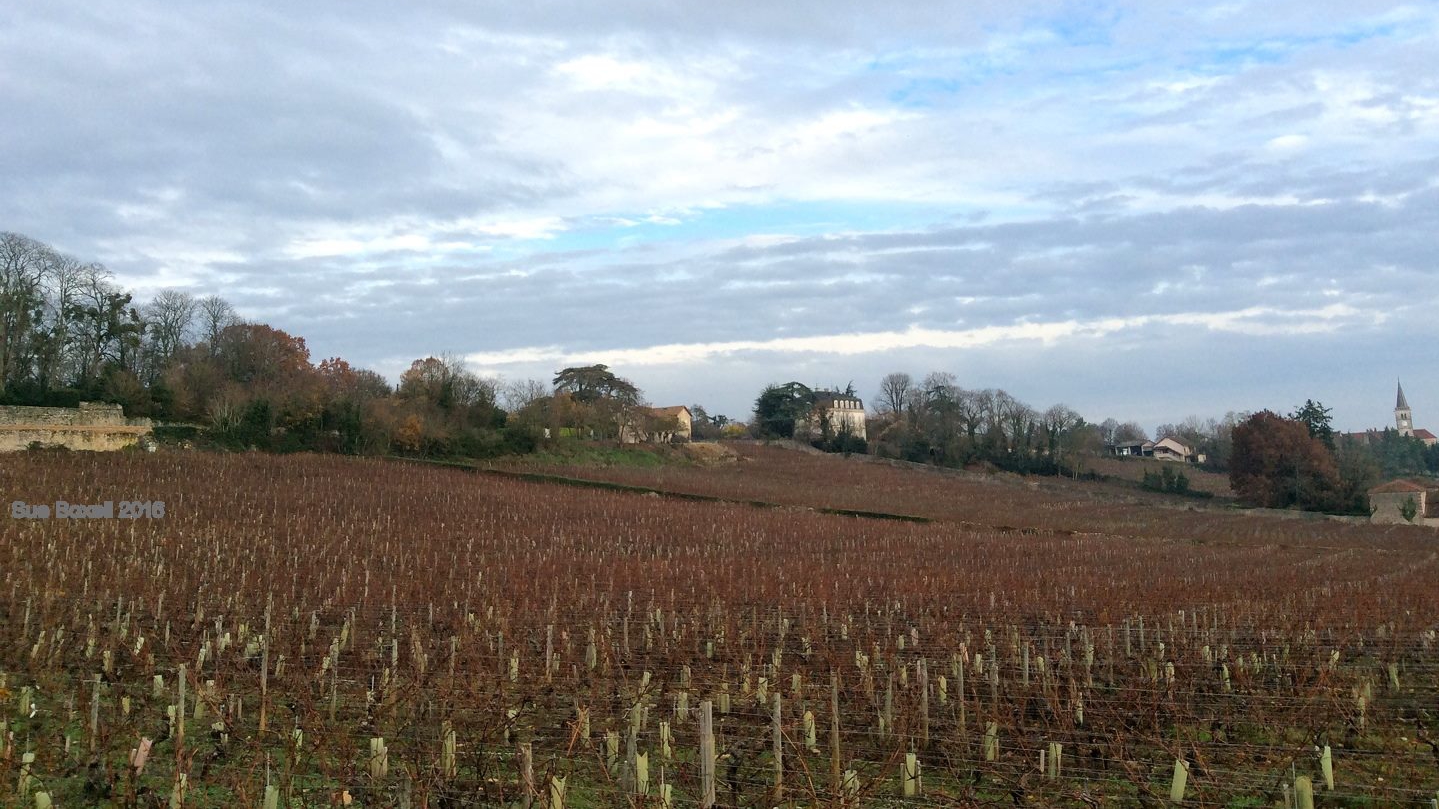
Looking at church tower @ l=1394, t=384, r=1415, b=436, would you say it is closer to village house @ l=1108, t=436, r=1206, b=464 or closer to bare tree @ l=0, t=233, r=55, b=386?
village house @ l=1108, t=436, r=1206, b=464

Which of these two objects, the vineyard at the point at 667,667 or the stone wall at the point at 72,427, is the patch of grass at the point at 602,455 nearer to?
the stone wall at the point at 72,427

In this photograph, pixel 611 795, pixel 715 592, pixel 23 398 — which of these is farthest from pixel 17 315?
pixel 611 795

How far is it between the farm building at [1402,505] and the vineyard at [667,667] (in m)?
20.5

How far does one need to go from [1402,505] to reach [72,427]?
53280 millimetres

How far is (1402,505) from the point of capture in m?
45.2

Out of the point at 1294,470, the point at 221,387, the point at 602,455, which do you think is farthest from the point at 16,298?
the point at 1294,470

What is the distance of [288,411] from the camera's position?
40500mm

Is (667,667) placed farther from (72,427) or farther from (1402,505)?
(1402,505)

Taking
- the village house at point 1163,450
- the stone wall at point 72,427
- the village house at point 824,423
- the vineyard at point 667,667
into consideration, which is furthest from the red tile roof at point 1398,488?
the stone wall at point 72,427

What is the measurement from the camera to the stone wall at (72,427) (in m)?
33.5

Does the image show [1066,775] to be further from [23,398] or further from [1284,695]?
[23,398]

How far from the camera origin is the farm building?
4475cm

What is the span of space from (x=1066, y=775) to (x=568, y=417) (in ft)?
157

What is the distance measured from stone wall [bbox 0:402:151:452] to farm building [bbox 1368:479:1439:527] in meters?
51.1
